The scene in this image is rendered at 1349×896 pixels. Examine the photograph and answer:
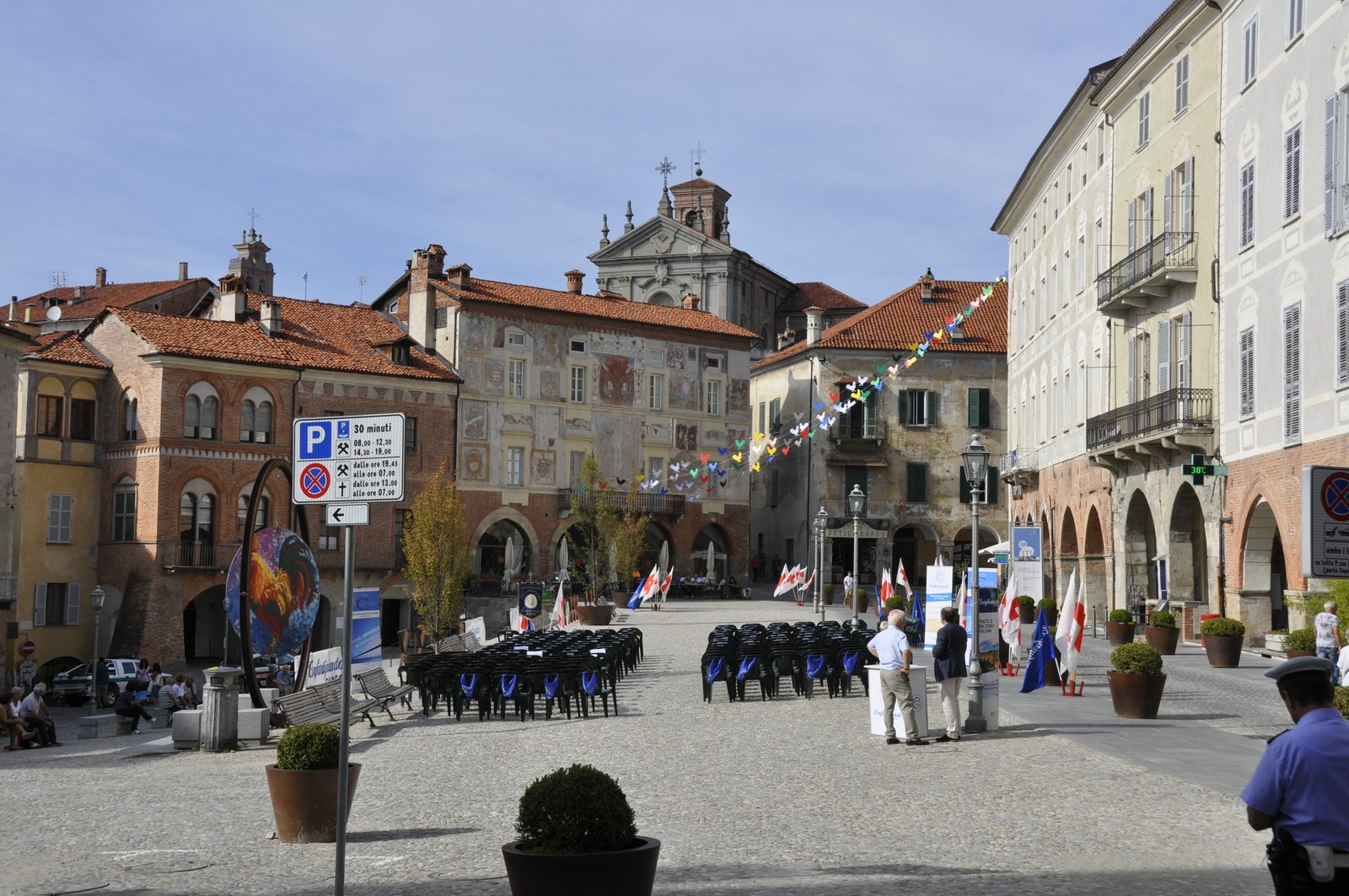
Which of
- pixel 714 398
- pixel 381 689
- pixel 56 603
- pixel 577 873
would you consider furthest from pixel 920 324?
pixel 577 873

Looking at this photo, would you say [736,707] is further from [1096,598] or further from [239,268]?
[239,268]

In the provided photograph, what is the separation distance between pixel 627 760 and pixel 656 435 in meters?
48.9

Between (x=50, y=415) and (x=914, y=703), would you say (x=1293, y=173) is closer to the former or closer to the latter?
(x=914, y=703)

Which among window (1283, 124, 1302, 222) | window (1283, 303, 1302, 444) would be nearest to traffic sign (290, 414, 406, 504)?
window (1283, 303, 1302, 444)

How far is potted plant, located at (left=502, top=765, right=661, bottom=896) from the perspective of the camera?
7.82m

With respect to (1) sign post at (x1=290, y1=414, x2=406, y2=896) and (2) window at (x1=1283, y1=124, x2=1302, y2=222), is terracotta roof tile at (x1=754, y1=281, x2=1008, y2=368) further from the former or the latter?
(1) sign post at (x1=290, y1=414, x2=406, y2=896)

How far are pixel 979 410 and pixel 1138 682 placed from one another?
49092mm

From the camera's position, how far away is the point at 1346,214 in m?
25.0

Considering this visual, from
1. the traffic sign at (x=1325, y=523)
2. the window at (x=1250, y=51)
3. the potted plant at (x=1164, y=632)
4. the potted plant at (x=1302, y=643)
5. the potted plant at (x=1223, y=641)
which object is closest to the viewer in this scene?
the traffic sign at (x=1325, y=523)

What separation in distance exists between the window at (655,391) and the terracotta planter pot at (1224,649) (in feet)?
131

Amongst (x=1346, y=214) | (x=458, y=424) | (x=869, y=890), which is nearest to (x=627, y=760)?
(x=869, y=890)

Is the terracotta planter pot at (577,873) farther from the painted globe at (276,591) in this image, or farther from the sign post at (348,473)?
the painted globe at (276,591)

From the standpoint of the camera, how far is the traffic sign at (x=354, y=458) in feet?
28.2

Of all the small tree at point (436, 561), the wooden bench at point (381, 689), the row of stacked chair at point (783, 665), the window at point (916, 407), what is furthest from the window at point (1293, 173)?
the window at point (916, 407)
